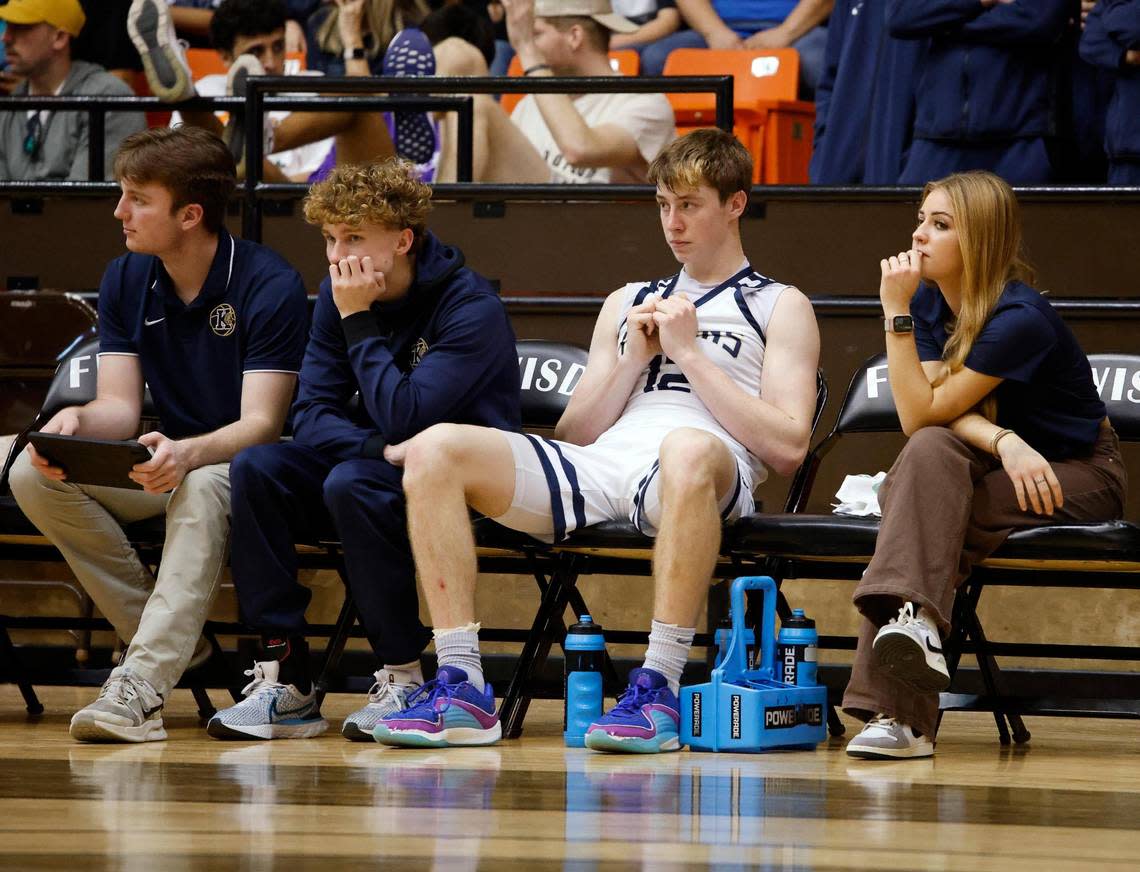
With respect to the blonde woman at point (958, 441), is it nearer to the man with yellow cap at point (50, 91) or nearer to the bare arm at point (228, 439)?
the bare arm at point (228, 439)

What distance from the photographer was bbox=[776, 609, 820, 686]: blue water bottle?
3.42 meters

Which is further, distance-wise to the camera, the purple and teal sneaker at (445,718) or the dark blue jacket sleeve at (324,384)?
the dark blue jacket sleeve at (324,384)

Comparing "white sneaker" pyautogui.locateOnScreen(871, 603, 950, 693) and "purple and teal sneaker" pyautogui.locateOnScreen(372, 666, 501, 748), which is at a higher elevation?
"white sneaker" pyautogui.locateOnScreen(871, 603, 950, 693)

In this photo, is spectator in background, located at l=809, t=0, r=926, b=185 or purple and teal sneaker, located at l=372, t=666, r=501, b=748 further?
spectator in background, located at l=809, t=0, r=926, b=185

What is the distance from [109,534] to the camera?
12.0 ft

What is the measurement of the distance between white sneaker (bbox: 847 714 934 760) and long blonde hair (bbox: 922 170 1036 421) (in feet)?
2.25

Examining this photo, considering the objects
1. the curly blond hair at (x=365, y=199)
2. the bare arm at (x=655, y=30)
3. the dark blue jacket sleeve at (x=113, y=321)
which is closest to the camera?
the curly blond hair at (x=365, y=199)

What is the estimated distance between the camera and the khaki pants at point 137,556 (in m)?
3.43

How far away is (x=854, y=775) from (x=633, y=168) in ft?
10.2

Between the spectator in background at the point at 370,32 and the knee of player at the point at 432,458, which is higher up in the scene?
the spectator in background at the point at 370,32

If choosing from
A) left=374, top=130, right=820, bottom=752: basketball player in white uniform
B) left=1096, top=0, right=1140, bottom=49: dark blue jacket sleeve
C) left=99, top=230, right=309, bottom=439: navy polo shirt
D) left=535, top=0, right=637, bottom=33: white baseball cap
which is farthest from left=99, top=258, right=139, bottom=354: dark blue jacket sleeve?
left=1096, top=0, right=1140, bottom=49: dark blue jacket sleeve

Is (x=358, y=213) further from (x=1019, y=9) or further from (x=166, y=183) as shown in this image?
(x=1019, y=9)

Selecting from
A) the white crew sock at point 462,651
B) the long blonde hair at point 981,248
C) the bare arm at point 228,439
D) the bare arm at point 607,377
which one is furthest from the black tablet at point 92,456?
the long blonde hair at point 981,248

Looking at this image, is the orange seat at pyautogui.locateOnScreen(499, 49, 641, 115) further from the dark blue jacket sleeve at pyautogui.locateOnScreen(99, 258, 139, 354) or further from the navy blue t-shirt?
the navy blue t-shirt
